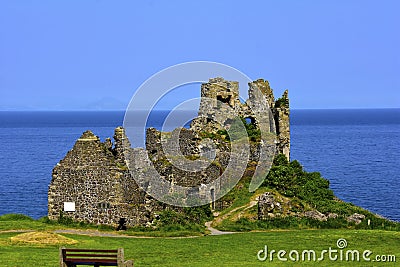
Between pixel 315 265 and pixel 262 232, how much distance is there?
11.0 m

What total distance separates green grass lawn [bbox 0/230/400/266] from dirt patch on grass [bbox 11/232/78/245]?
0.40 meters

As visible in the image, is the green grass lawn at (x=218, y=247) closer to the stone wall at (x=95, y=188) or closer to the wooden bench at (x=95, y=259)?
the stone wall at (x=95, y=188)

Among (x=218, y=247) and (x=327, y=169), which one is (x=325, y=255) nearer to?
(x=218, y=247)

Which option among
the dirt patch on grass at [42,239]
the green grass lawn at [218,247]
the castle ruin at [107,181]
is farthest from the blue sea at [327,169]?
the dirt patch on grass at [42,239]

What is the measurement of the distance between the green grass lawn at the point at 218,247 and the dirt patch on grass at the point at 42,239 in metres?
0.40

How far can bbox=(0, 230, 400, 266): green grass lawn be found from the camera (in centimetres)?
3325

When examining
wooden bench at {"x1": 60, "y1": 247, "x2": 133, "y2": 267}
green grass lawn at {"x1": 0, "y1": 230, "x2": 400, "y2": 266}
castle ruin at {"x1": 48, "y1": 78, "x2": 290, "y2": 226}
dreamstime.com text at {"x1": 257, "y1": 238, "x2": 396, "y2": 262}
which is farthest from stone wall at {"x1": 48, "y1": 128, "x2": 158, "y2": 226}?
wooden bench at {"x1": 60, "y1": 247, "x2": 133, "y2": 267}

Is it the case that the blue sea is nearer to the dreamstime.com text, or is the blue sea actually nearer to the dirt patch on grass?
the dirt patch on grass

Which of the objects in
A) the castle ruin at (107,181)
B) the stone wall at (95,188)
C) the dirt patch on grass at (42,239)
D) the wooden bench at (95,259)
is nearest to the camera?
the wooden bench at (95,259)

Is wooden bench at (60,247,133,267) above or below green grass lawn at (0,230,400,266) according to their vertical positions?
above

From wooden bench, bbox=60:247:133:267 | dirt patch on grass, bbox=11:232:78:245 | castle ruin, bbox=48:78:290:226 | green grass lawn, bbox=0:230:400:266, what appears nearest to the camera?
wooden bench, bbox=60:247:133:267

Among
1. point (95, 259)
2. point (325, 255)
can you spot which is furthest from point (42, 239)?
point (325, 255)

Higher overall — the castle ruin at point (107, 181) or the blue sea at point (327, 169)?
the castle ruin at point (107, 181)

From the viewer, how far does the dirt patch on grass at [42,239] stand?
3762 cm
